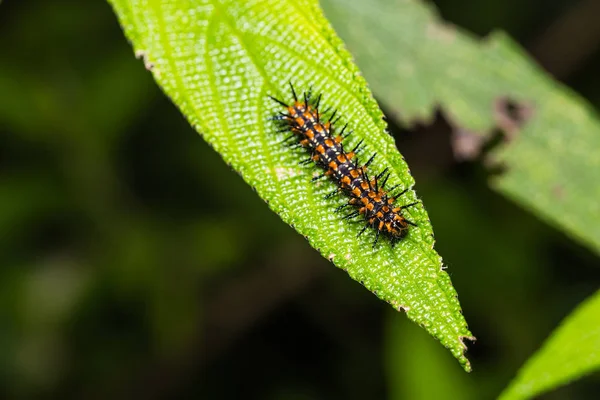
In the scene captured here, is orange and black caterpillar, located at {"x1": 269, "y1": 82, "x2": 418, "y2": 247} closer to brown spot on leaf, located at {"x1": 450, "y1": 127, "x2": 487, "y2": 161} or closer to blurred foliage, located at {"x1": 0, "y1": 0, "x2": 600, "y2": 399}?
brown spot on leaf, located at {"x1": 450, "y1": 127, "x2": 487, "y2": 161}

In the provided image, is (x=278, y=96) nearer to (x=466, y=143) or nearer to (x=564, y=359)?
(x=564, y=359)

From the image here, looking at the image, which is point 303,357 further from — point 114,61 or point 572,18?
point 572,18

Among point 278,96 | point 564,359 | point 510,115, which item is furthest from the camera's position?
point 510,115

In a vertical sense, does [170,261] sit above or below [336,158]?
below

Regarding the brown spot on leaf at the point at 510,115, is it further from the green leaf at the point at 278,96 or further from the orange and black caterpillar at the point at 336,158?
the green leaf at the point at 278,96

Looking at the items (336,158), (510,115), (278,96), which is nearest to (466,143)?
(510,115)

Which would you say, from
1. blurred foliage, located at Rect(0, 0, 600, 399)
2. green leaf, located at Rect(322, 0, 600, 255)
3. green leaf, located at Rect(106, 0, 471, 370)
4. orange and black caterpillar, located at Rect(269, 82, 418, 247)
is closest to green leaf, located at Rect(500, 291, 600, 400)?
green leaf, located at Rect(106, 0, 471, 370)
